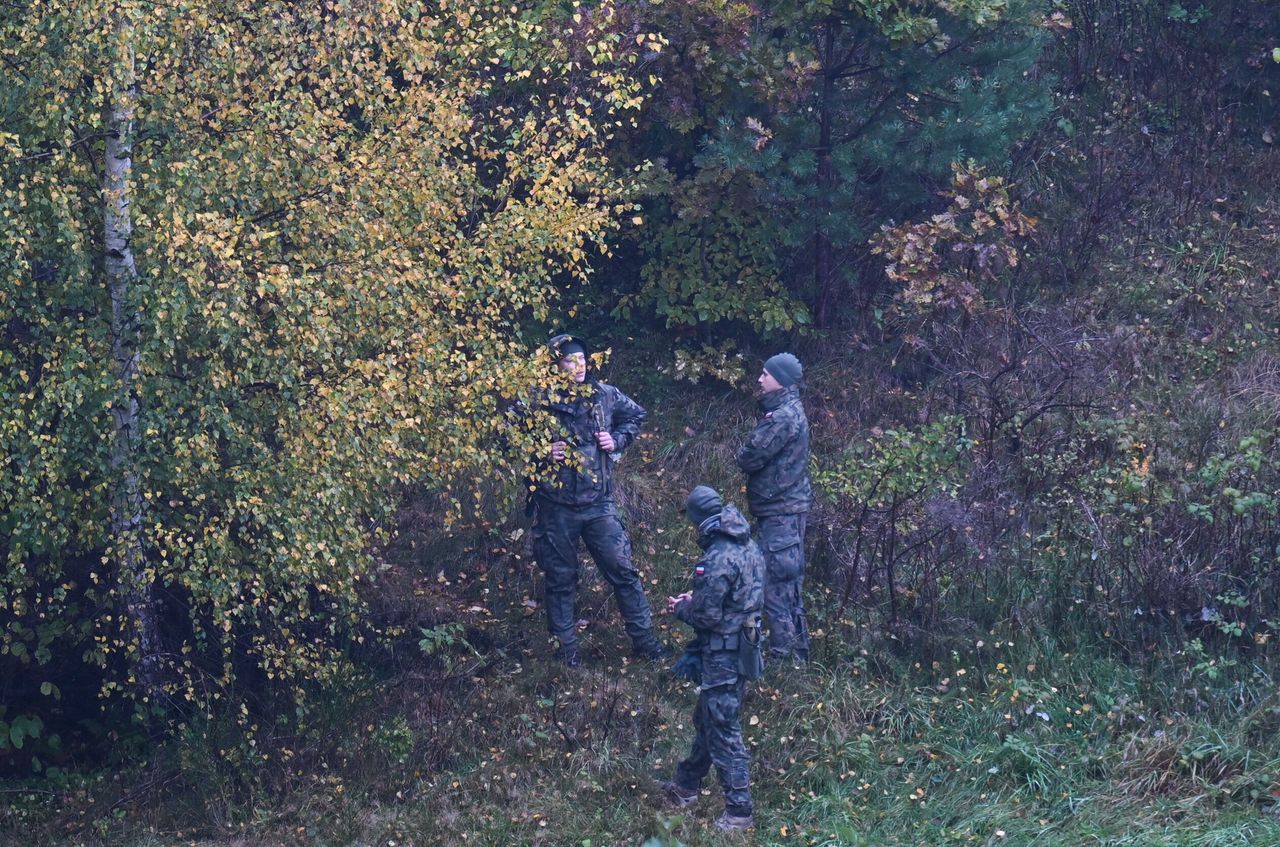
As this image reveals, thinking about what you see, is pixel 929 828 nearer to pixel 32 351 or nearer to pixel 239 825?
pixel 239 825

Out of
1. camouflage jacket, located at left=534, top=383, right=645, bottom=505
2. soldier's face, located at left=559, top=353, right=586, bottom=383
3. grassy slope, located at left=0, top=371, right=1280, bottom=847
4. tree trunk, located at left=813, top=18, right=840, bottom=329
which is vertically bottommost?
grassy slope, located at left=0, top=371, right=1280, bottom=847

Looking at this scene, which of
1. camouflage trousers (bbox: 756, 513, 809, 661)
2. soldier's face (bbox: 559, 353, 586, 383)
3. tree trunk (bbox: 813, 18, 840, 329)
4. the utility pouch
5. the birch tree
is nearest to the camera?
the birch tree

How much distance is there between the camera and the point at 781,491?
8.27 m

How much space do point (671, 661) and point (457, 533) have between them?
7.96ft

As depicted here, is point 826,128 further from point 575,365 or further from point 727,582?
point 727,582

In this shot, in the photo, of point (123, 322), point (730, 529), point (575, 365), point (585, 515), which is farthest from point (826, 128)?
point (123, 322)

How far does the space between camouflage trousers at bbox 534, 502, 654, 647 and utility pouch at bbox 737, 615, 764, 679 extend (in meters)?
1.91

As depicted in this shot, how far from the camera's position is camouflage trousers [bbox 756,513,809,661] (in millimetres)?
8297

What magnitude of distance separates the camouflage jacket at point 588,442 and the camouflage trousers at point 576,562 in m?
0.10

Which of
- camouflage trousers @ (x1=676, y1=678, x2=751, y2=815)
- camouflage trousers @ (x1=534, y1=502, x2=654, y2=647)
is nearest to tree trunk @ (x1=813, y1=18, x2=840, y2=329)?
camouflage trousers @ (x1=534, y1=502, x2=654, y2=647)

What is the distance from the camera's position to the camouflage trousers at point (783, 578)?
8.30 m

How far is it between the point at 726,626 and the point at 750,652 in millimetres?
201

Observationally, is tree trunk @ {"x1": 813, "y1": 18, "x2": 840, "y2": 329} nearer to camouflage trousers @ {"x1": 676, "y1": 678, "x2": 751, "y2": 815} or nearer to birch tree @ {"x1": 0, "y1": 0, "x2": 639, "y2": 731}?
birch tree @ {"x1": 0, "y1": 0, "x2": 639, "y2": 731}

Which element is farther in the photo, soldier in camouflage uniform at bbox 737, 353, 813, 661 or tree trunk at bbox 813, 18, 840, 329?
tree trunk at bbox 813, 18, 840, 329
